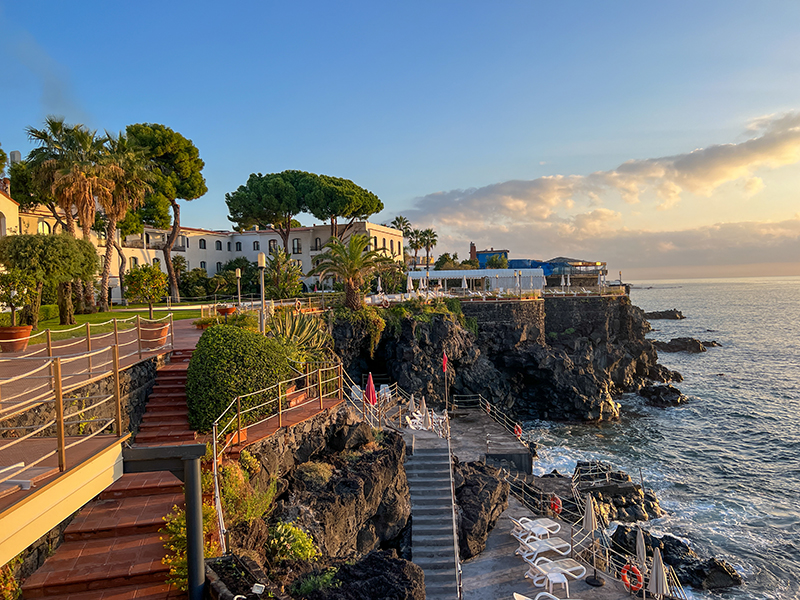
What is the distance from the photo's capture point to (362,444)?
12766mm

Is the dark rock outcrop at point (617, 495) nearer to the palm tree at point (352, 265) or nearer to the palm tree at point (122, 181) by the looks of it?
the palm tree at point (352, 265)

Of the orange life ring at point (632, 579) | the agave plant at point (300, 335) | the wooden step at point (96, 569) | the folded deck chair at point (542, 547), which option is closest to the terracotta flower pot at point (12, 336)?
the agave plant at point (300, 335)

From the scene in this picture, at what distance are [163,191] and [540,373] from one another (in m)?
35.2

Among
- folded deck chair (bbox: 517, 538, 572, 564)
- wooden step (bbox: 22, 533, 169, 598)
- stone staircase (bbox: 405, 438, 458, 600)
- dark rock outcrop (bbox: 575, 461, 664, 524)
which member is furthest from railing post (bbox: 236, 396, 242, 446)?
dark rock outcrop (bbox: 575, 461, 664, 524)

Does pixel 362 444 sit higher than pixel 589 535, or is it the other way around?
pixel 362 444

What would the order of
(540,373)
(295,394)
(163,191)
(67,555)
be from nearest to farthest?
(67,555) → (295,394) → (540,373) → (163,191)

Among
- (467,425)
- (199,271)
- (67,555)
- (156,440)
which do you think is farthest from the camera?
(199,271)

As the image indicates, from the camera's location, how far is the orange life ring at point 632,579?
11302 mm

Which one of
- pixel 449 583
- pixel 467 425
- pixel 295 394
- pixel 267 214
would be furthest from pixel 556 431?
pixel 267 214

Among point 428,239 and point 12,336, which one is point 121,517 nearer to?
point 12,336

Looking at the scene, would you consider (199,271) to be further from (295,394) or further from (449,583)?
(449,583)

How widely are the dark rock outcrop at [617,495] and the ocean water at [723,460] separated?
605mm

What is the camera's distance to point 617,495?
67.9 ft

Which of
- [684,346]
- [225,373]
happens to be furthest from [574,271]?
[225,373]
